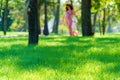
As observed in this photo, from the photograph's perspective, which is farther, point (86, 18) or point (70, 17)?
point (70, 17)

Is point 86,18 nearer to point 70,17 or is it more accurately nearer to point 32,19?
point 70,17

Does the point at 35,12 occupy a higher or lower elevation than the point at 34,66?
higher

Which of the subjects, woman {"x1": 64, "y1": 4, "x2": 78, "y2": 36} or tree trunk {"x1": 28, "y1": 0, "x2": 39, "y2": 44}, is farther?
woman {"x1": 64, "y1": 4, "x2": 78, "y2": 36}

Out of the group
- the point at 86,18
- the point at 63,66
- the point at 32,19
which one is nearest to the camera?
the point at 63,66

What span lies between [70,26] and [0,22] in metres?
74.6

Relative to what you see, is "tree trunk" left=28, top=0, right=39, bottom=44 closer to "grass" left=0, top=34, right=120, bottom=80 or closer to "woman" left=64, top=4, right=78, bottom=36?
"grass" left=0, top=34, right=120, bottom=80

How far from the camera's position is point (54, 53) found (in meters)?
12.6

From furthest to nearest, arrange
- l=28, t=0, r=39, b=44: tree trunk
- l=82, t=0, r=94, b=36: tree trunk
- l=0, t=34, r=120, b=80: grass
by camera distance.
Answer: l=82, t=0, r=94, b=36: tree trunk < l=28, t=0, r=39, b=44: tree trunk < l=0, t=34, r=120, b=80: grass

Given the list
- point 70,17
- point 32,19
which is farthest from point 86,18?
point 32,19

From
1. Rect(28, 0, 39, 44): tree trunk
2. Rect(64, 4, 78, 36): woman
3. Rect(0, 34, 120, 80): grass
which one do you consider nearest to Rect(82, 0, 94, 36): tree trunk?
Rect(64, 4, 78, 36): woman

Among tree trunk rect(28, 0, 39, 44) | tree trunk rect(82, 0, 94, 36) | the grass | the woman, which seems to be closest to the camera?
the grass

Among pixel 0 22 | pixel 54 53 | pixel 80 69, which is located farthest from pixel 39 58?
pixel 0 22

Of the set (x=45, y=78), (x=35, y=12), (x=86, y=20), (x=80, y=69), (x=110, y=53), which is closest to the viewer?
(x=45, y=78)

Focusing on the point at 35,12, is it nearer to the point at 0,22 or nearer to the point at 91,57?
the point at 91,57
